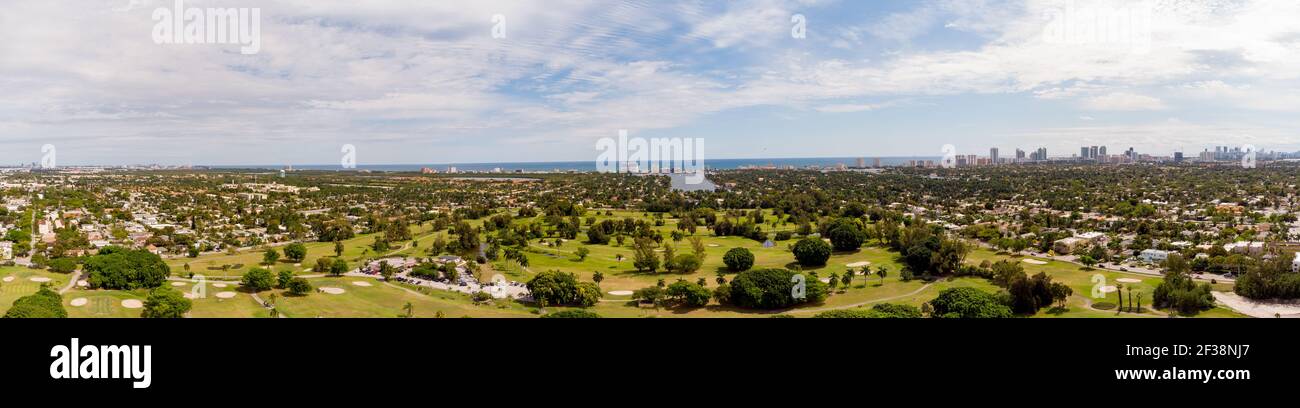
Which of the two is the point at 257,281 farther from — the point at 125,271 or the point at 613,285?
the point at 613,285

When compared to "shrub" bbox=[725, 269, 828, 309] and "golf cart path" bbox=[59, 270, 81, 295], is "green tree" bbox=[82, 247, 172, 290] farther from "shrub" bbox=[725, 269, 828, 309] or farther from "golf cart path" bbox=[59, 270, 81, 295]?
"shrub" bbox=[725, 269, 828, 309]

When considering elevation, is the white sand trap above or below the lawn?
above

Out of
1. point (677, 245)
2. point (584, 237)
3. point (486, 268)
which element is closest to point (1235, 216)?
point (677, 245)

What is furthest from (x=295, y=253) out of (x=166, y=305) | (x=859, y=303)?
(x=859, y=303)

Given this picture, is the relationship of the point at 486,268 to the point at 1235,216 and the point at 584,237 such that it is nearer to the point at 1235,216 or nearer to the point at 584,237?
the point at 584,237

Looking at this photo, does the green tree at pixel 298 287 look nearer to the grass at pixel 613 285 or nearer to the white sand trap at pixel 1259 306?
the grass at pixel 613 285

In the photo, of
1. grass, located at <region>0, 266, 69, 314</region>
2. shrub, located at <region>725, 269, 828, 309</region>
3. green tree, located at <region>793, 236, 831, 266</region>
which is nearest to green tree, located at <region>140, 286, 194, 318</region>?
grass, located at <region>0, 266, 69, 314</region>

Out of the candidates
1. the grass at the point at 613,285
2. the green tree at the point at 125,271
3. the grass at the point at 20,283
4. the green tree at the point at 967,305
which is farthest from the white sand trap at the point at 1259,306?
the grass at the point at 20,283
